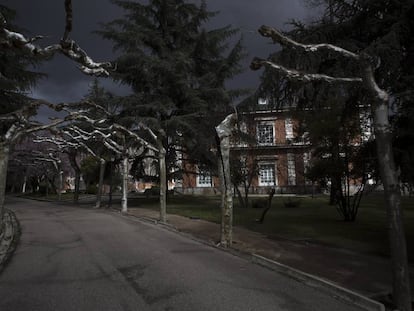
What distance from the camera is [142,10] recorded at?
2911 centimetres

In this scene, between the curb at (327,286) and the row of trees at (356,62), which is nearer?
the curb at (327,286)

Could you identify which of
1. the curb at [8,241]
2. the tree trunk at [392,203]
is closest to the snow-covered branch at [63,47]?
the tree trunk at [392,203]

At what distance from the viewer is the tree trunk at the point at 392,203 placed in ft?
17.7

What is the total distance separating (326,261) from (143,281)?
4193 mm

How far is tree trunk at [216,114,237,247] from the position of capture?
36.8 feet

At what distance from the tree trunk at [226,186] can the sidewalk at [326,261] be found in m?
0.40

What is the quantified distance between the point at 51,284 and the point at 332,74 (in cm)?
678

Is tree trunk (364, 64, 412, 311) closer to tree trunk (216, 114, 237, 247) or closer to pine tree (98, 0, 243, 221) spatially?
tree trunk (216, 114, 237, 247)

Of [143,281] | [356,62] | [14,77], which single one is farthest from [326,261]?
[14,77]

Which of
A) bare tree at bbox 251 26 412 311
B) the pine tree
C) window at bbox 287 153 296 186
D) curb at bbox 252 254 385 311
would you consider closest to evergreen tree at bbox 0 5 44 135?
the pine tree

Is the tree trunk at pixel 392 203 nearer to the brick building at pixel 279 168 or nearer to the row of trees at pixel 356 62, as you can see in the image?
→ the row of trees at pixel 356 62

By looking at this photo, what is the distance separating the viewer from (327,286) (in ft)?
21.4

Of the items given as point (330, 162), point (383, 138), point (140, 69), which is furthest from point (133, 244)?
point (140, 69)

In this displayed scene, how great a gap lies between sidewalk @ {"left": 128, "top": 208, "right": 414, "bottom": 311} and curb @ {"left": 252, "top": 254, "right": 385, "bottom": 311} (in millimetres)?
145
